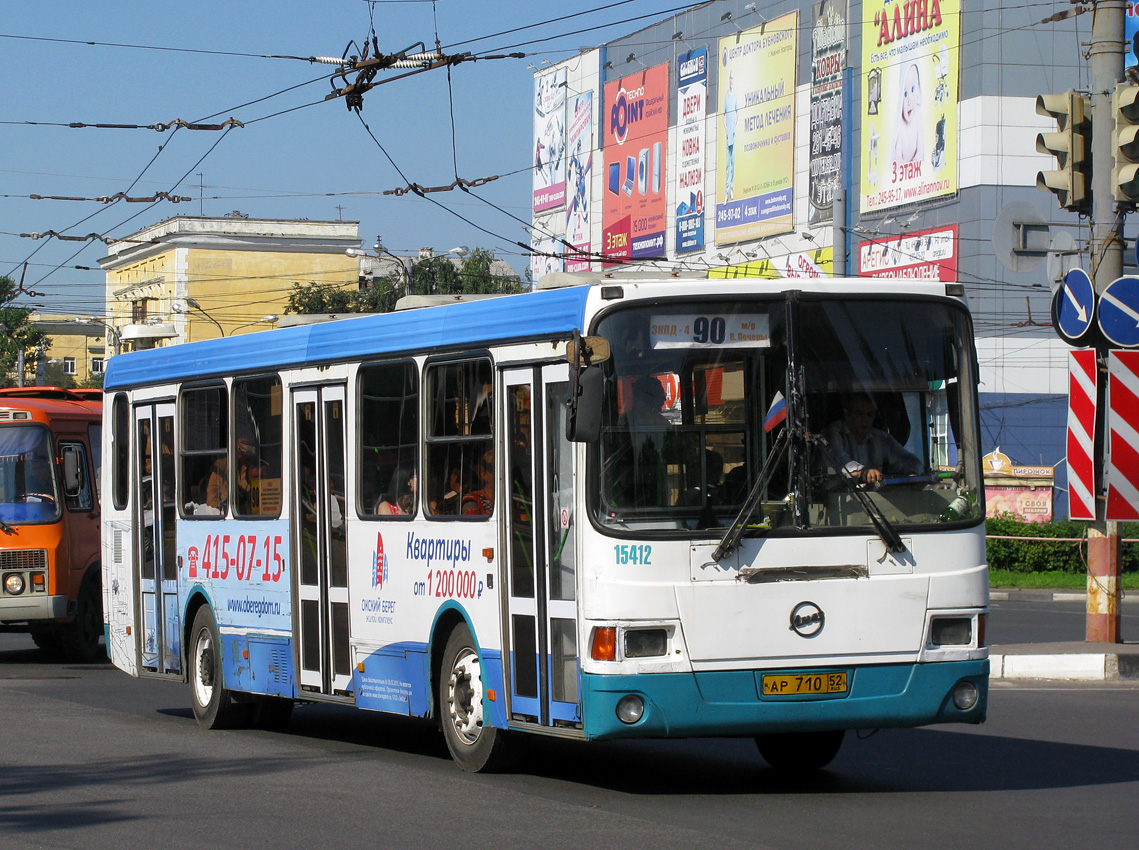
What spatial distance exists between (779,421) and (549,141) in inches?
2541

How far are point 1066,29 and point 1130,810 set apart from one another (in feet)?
147

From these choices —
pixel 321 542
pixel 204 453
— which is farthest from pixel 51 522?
pixel 321 542

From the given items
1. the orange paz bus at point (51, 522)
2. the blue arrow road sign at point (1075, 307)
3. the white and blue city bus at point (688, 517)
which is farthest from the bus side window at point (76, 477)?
the blue arrow road sign at point (1075, 307)

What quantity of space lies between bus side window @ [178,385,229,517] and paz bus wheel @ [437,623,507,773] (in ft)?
11.1

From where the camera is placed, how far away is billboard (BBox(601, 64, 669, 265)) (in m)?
62.5

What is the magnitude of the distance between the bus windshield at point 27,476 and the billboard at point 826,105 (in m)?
35.7

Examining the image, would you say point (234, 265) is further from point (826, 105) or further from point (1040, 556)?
point (1040, 556)

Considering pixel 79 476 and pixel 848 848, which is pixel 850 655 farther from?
pixel 79 476

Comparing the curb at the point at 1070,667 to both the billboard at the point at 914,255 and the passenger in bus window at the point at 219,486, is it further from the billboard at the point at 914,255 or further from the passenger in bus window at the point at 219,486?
the billboard at the point at 914,255

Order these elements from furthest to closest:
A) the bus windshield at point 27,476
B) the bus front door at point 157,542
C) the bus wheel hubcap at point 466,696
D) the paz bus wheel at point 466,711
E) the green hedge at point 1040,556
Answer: the green hedge at point 1040,556, the bus windshield at point 27,476, the bus front door at point 157,542, the bus wheel hubcap at point 466,696, the paz bus wheel at point 466,711

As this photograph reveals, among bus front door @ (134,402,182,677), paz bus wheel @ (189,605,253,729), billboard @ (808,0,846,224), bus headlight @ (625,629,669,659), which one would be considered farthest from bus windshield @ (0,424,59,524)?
billboard @ (808,0,846,224)

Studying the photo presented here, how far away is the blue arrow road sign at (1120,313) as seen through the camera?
1482 centimetres

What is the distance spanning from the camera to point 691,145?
197 ft

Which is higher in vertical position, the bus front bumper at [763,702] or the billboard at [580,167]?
the billboard at [580,167]
